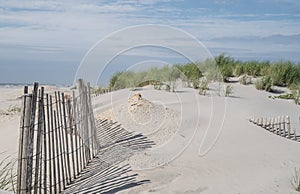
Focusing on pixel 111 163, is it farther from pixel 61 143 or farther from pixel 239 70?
pixel 239 70

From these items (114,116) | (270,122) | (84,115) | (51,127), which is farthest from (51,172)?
(270,122)

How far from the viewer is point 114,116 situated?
12000 millimetres

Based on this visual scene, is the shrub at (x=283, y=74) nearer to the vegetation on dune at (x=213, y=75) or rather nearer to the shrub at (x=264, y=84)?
the vegetation on dune at (x=213, y=75)

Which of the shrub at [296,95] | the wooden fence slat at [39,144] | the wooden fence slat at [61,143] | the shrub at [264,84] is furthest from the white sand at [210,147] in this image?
the shrub at [264,84]

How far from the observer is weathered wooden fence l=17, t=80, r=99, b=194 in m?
5.03

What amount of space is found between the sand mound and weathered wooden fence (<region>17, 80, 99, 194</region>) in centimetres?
223

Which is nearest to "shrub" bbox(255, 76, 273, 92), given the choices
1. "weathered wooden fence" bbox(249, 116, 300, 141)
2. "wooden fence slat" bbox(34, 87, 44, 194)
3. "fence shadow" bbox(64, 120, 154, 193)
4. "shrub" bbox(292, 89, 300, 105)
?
"shrub" bbox(292, 89, 300, 105)

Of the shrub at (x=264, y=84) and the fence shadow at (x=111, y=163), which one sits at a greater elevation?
the shrub at (x=264, y=84)

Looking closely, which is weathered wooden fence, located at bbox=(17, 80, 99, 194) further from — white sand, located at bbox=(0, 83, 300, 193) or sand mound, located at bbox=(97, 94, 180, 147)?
sand mound, located at bbox=(97, 94, 180, 147)

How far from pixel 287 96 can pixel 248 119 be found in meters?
5.51

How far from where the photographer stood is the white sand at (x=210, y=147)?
7.21 m

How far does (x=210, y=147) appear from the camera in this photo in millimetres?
10031

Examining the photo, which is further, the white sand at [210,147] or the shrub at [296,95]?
the shrub at [296,95]

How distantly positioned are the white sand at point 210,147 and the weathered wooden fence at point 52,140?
1044 millimetres
